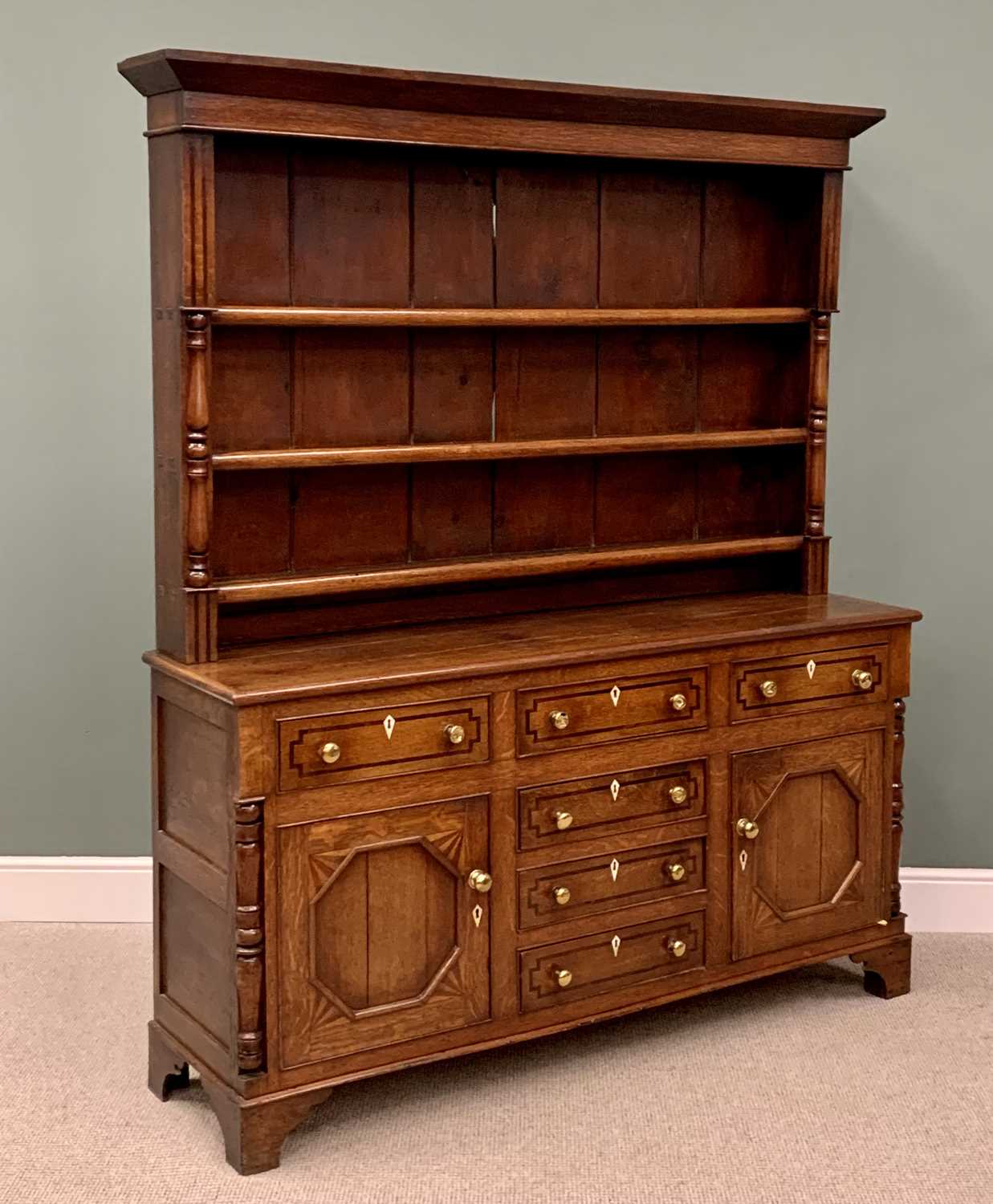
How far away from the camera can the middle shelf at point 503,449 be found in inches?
126

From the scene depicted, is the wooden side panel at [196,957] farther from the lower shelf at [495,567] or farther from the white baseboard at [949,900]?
the white baseboard at [949,900]

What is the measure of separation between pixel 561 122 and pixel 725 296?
0.65 m

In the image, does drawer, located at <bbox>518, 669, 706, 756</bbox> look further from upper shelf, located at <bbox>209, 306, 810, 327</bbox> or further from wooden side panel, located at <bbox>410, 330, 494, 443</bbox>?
upper shelf, located at <bbox>209, 306, 810, 327</bbox>

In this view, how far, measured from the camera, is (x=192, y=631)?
3.12m

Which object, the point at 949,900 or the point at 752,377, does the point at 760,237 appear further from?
the point at 949,900

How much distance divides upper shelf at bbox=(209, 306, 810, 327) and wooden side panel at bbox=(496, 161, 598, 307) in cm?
13

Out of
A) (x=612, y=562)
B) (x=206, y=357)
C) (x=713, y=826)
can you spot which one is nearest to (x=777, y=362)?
(x=612, y=562)

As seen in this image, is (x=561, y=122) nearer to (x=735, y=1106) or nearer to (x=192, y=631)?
(x=192, y=631)

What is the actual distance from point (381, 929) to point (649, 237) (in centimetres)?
168

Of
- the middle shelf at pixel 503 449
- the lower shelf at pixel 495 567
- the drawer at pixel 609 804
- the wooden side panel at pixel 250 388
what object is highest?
the wooden side panel at pixel 250 388

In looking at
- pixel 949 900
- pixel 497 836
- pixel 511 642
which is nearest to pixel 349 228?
pixel 511 642

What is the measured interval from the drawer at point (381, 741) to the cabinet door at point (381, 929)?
0.08m

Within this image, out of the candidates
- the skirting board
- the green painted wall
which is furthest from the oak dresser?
the skirting board

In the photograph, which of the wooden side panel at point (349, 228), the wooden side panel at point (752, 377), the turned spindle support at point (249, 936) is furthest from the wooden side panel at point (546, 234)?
the turned spindle support at point (249, 936)
